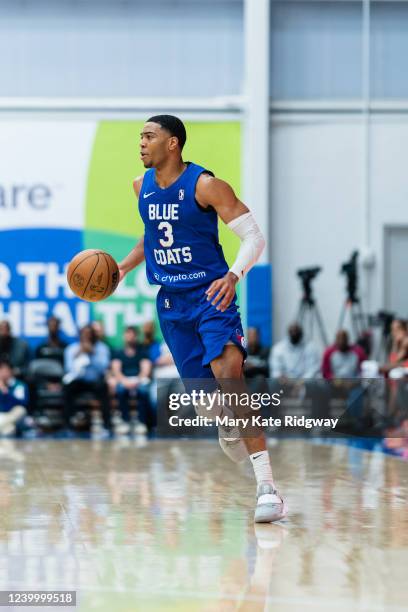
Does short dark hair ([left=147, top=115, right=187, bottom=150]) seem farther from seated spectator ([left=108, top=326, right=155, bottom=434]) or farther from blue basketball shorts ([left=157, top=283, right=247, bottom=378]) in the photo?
seated spectator ([left=108, top=326, right=155, bottom=434])

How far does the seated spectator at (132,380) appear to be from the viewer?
12.4 metres

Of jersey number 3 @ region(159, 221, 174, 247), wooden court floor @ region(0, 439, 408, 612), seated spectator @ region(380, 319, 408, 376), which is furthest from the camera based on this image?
seated spectator @ region(380, 319, 408, 376)

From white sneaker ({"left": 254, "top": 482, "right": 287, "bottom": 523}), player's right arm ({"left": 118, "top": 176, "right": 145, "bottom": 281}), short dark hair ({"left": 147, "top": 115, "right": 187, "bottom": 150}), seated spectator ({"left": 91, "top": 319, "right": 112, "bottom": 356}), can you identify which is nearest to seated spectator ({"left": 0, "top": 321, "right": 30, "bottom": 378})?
seated spectator ({"left": 91, "top": 319, "right": 112, "bottom": 356})

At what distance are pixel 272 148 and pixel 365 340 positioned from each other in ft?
9.35

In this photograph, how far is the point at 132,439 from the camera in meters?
11.5

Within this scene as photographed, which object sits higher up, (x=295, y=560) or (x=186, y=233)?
(x=186, y=233)

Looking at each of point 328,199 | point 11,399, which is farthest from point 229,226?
point 328,199

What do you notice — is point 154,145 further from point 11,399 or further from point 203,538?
point 11,399

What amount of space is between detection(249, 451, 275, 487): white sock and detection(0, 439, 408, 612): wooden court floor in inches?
7.9

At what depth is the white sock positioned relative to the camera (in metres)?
4.91

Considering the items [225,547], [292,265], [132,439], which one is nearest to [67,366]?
[132,439]

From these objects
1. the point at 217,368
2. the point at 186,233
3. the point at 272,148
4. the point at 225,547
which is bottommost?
the point at 225,547

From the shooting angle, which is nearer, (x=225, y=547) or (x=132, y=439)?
(x=225, y=547)

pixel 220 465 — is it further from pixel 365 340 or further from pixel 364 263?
pixel 364 263
